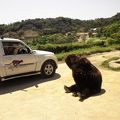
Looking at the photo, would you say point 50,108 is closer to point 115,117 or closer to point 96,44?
Answer: point 115,117

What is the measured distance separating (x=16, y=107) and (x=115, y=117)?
2.92 metres

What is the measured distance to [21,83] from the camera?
10.5 meters

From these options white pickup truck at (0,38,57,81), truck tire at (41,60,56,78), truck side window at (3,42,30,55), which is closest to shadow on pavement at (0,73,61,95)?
truck tire at (41,60,56,78)

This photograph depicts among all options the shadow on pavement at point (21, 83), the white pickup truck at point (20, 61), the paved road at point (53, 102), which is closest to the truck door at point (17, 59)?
the white pickup truck at point (20, 61)

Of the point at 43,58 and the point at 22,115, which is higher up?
the point at 43,58

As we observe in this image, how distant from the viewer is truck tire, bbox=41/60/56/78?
10.9 m

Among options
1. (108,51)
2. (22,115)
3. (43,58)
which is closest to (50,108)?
(22,115)

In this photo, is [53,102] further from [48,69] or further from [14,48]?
[48,69]

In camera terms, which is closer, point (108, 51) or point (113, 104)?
point (113, 104)

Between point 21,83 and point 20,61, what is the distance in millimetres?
1035

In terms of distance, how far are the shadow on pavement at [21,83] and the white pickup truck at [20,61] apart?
354mm

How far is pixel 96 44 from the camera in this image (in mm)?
25109

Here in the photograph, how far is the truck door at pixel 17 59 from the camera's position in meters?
9.63

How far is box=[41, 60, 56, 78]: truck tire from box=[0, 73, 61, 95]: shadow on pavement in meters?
0.20
